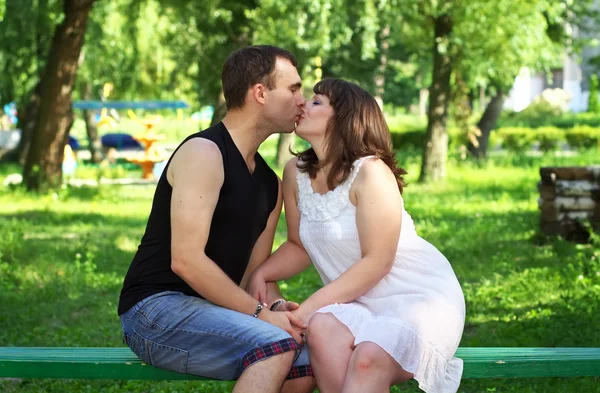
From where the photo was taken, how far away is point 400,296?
4.08 meters

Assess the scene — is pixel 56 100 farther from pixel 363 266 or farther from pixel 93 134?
pixel 363 266

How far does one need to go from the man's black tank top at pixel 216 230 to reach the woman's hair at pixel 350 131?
0.35 meters

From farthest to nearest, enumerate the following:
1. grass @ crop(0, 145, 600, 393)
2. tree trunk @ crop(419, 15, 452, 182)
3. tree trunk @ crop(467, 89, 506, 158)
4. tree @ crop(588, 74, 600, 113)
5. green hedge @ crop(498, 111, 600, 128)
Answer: tree @ crop(588, 74, 600, 113) → green hedge @ crop(498, 111, 600, 128) → tree trunk @ crop(467, 89, 506, 158) → tree trunk @ crop(419, 15, 452, 182) → grass @ crop(0, 145, 600, 393)

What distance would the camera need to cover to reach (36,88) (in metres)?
25.9

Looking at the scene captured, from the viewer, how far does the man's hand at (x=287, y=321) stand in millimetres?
3992

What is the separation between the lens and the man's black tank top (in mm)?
4086

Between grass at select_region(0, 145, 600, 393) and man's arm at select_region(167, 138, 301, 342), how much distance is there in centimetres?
178

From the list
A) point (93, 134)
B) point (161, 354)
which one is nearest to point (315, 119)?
point (161, 354)

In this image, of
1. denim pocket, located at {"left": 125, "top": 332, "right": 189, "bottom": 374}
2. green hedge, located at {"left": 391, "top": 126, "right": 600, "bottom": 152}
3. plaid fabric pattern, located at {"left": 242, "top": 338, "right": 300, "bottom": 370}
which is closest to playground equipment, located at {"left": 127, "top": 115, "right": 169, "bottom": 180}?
green hedge, located at {"left": 391, "top": 126, "right": 600, "bottom": 152}

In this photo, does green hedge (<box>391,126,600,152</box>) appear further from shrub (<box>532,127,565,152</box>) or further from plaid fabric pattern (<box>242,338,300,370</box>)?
plaid fabric pattern (<box>242,338,300,370</box>)

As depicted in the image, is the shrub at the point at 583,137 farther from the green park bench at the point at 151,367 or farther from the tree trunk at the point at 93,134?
the green park bench at the point at 151,367

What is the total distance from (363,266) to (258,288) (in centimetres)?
57

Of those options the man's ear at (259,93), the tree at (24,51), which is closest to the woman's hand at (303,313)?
the man's ear at (259,93)

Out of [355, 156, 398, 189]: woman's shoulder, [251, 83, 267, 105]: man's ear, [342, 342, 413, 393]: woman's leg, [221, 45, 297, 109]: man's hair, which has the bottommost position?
[342, 342, 413, 393]: woman's leg
